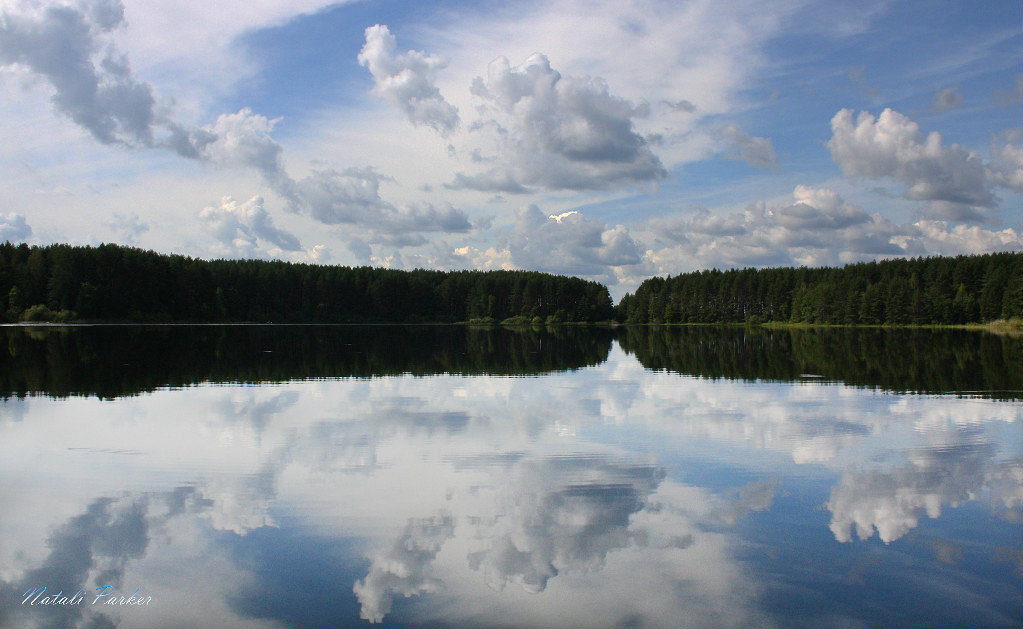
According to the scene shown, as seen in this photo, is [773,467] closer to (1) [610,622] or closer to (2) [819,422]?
(2) [819,422]

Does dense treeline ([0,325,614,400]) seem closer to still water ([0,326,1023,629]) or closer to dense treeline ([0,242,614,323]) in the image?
still water ([0,326,1023,629])

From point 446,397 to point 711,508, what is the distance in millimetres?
13140

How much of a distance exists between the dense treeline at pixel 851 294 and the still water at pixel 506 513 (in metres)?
117

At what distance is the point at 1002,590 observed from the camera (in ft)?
23.9

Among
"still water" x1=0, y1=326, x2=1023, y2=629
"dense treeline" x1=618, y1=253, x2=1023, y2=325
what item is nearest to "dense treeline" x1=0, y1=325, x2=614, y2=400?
"still water" x1=0, y1=326, x2=1023, y2=629

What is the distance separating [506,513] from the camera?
32.1ft

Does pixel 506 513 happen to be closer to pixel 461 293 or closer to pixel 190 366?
pixel 190 366

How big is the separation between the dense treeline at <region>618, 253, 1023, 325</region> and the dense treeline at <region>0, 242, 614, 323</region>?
2304cm

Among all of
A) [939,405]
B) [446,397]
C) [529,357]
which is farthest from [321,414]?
[529,357]

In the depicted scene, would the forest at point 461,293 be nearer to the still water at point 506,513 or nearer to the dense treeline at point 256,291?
the dense treeline at point 256,291

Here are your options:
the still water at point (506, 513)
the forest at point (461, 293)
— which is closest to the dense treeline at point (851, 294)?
the forest at point (461, 293)

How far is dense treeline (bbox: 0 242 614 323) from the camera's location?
109562 mm

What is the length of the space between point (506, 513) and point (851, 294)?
151589 millimetres

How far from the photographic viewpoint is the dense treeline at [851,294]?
122 m
